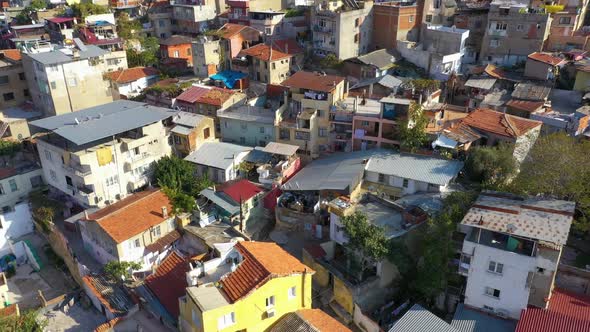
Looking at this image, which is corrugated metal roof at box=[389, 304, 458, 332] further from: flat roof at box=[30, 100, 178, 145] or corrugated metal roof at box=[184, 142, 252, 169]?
flat roof at box=[30, 100, 178, 145]

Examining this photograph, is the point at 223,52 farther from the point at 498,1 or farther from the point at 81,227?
the point at 498,1

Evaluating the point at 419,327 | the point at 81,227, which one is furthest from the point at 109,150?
the point at 419,327

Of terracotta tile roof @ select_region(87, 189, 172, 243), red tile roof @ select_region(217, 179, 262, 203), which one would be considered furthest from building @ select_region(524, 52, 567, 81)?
terracotta tile roof @ select_region(87, 189, 172, 243)

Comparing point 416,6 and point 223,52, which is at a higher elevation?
point 416,6

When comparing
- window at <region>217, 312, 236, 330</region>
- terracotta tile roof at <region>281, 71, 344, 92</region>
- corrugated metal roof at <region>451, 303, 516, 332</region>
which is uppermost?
terracotta tile roof at <region>281, 71, 344, 92</region>

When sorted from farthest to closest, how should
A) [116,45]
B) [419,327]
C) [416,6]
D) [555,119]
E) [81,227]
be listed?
[116,45] < [416,6] < [555,119] < [81,227] < [419,327]

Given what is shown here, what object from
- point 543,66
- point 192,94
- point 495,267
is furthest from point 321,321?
point 543,66
